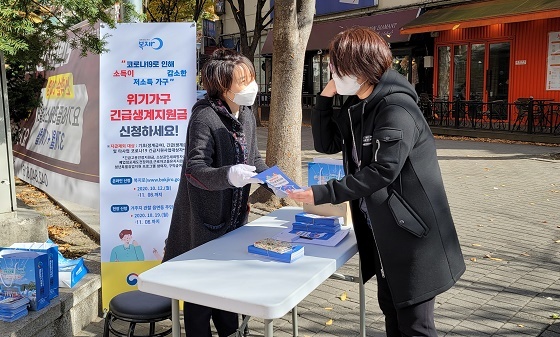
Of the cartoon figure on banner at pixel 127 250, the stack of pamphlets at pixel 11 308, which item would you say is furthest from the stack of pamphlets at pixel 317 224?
the stack of pamphlets at pixel 11 308

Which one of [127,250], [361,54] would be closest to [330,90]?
[361,54]

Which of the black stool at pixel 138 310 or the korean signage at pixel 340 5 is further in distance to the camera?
the korean signage at pixel 340 5

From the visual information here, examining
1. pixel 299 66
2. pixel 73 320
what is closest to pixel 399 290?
pixel 73 320

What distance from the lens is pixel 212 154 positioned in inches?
118

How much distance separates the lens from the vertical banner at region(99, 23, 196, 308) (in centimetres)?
390

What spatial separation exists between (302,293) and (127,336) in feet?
4.01

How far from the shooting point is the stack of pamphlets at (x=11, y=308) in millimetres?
3232

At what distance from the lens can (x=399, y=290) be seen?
2545 mm

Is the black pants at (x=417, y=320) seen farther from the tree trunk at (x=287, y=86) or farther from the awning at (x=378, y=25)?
the awning at (x=378, y=25)

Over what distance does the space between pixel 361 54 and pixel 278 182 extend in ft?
2.26

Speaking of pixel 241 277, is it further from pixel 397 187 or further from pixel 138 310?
pixel 138 310

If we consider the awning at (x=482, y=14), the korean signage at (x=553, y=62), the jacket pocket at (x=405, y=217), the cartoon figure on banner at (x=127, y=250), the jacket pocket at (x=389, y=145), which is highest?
the awning at (x=482, y=14)

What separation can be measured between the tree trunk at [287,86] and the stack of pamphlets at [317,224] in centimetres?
401

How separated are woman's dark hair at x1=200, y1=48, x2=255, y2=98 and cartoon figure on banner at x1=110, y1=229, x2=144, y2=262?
1483 millimetres
